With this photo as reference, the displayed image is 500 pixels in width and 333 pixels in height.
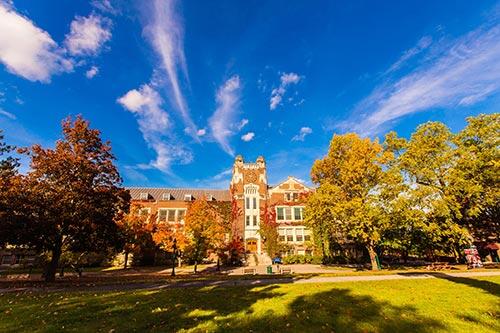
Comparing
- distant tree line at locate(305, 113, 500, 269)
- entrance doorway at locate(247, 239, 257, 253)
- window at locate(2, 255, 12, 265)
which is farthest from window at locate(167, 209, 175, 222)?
distant tree line at locate(305, 113, 500, 269)

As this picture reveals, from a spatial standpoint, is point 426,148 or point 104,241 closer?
point 104,241

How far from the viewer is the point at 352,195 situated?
25531 mm

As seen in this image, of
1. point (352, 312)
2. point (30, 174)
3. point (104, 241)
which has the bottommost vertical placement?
point (352, 312)

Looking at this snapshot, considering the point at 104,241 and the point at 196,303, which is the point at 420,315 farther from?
the point at 104,241

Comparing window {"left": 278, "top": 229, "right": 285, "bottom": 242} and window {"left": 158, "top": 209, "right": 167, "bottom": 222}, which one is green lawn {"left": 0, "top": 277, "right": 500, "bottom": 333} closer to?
window {"left": 278, "top": 229, "right": 285, "bottom": 242}

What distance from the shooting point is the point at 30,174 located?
19297mm

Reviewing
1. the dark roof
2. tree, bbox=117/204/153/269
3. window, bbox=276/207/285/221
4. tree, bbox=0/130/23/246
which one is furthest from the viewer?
the dark roof

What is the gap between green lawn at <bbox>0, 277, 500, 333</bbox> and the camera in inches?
288

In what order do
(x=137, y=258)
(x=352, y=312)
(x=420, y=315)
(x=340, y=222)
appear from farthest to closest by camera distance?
(x=137, y=258)
(x=340, y=222)
(x=352, y=312)
(x=420, y=315)

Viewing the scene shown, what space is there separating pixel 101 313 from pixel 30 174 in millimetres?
15660

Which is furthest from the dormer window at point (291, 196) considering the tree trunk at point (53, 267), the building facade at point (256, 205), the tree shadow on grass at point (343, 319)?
the tree shadow on grass at point (343, 319)

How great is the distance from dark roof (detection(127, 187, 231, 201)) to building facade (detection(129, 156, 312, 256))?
0.35m

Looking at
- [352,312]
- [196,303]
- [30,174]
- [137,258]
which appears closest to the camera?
[352,312]

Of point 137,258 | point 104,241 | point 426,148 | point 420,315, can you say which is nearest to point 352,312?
point 420,315
